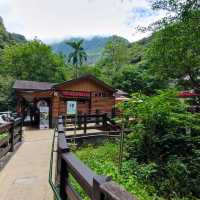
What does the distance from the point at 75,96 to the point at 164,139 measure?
499 inches

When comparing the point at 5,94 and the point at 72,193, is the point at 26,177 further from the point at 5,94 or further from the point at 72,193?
A: the point at 5,94

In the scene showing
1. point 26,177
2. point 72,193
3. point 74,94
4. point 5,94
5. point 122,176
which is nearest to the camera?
point 72,193

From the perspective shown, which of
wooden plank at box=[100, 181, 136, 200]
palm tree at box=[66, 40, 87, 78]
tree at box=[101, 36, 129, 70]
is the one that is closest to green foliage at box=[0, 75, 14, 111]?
palm tree at box=[66, 40, 87, 78]

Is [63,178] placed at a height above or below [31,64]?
below

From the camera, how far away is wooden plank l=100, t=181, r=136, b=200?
119 cm

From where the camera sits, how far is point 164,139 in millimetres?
6473

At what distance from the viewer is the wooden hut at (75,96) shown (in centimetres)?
1784

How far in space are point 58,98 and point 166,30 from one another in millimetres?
9844

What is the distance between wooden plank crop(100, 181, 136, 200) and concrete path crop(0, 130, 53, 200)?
3200 mm

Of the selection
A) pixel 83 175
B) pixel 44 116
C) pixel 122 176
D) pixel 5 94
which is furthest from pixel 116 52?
pixel 83 175

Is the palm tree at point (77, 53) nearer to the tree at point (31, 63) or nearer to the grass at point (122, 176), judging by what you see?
the tree at point (31, 63)

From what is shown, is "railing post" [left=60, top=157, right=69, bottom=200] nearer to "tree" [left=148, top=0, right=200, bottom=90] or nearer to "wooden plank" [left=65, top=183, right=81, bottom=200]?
"wooden plank" [left=65, top=183, right=81, bottom=200]

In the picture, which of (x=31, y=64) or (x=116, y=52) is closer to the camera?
(x=31, y=64)

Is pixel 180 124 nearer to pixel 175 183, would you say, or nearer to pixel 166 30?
pixel 175 183
